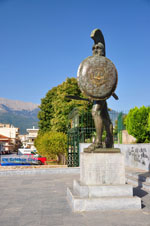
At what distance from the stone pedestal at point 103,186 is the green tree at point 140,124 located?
13.6 meters

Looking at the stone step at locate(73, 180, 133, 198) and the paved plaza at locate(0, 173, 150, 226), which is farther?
the stone step at locate(73, 180, 133, 198)

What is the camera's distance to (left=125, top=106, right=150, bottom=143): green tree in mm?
18650

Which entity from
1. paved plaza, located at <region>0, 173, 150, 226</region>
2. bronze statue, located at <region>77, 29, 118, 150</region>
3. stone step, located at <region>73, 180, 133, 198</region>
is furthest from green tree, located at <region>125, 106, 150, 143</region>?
stone step, located at <region>73, 180, 133, 198</region>

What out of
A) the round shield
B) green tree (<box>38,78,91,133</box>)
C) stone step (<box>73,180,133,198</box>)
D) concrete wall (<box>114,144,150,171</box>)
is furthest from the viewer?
green tree (<box>38,78,91,133</box>)

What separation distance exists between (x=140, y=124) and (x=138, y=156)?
706cm

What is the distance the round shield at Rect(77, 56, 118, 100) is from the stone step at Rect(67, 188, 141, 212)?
2.21 m

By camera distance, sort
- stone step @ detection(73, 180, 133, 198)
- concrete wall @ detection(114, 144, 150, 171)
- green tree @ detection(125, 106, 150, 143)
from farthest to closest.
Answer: green tree @ detection(125, 106, 150, 143), concrete wall @ detection(114, 144, 150, 171), stone step @ detection(73, 180, 133, 198)

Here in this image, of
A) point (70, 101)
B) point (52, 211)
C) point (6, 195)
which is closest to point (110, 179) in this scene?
point (52, 211)

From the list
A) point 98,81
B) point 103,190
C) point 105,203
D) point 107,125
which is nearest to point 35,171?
point 107,125

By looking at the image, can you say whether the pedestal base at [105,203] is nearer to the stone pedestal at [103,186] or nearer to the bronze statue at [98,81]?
the stone pedestal at [103,186]

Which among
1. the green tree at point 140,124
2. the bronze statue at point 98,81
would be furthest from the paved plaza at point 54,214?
the green tree at point 140,124

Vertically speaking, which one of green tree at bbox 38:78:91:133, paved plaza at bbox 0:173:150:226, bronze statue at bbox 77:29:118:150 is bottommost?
paved plaza at bbox 0:173:150:226

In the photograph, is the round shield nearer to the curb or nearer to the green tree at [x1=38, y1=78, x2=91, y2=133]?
the curb

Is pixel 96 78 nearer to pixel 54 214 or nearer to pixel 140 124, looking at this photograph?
pixel 54 214
